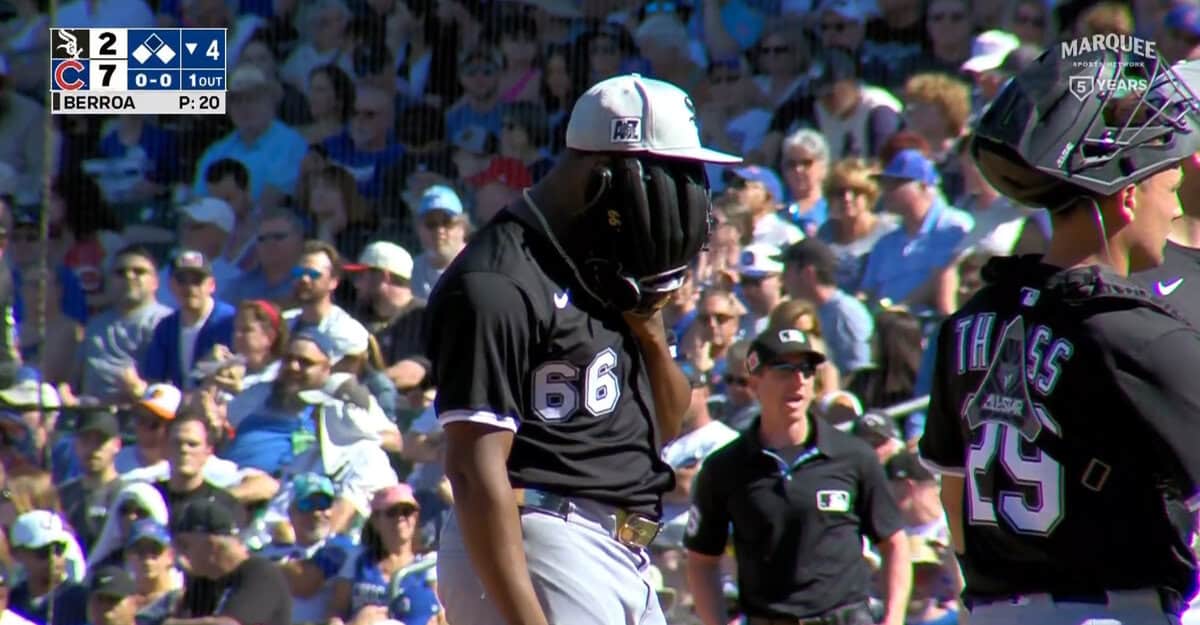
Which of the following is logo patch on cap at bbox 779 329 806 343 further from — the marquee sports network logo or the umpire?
the marquee sports network logo

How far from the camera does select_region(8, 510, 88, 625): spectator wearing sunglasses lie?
721 cm

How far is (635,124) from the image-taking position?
10.6 ft

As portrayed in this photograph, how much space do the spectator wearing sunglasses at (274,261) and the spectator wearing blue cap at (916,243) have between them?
8.51 ft

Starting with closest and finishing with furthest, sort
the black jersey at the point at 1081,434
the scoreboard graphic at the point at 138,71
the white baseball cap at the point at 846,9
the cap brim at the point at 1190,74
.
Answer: the black jersey at the point at 1081,434 < the cap brim at the point at 1190,74 < the white baseball cap at the point at 846,9 < the scoreboard graphic at the point at 138,71

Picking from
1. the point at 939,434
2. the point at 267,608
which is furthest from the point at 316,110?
the point at 939,434

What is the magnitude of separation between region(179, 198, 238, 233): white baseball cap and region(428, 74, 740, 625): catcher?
4.99 meters

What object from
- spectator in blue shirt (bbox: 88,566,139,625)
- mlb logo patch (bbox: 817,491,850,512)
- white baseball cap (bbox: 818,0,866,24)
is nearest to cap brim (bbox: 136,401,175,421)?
spectator in blue shirt (bbox: 88,566,139,625)

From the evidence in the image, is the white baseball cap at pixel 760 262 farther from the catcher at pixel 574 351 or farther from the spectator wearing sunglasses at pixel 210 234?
the catcher at pixel 574 351

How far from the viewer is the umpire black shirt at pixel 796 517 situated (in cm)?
571

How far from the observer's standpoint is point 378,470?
287 inches

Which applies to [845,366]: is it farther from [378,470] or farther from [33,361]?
[33,361]

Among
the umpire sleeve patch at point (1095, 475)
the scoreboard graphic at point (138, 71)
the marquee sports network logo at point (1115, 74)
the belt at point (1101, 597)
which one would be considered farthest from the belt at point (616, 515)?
the scoreboard graphic at point (138, 71)

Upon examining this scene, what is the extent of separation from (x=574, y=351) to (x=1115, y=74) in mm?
1076

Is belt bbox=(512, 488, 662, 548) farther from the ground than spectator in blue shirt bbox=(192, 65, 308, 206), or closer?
closer
